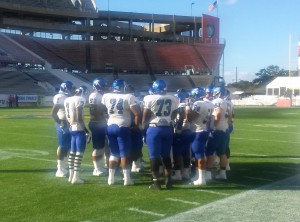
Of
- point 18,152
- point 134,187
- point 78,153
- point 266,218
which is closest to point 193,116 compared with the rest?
point 134,187

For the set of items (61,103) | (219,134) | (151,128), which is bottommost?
(219,134)

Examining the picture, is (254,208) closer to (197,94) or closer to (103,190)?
(103,190)

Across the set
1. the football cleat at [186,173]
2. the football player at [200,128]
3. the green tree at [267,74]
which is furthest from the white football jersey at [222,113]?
the green tree at [267,74]

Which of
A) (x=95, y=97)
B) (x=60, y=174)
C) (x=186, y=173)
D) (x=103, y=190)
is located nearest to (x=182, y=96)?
(x=186, y=173)

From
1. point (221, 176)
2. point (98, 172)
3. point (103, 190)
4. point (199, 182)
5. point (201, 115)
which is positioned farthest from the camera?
point (98, 172)

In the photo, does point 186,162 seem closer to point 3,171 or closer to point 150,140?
point 150,140

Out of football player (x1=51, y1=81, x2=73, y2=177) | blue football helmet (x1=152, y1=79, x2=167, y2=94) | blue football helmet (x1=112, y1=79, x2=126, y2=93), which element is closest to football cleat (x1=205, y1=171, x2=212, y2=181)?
blue football helmet (x1=152, y1=79, x2=167, y2=94)

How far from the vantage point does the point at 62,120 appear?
8.53m

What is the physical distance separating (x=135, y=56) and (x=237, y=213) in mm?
54329

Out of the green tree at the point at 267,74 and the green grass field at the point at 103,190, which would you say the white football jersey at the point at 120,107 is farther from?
the green tree at the point at 267,74

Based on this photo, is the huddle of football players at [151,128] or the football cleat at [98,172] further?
the football cleat at [98,172]

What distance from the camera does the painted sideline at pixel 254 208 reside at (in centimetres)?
569

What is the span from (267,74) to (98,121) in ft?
355

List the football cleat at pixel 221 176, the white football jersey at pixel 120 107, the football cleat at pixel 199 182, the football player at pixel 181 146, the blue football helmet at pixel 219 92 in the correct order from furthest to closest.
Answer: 1. the blue football helmet at pixel 219 92
2. the football cleat at pixel 221 176
3. the football player at pixel 181 146
4. the football cleat at pixel 199 182
5. the white football jersey at pixel 120 107
